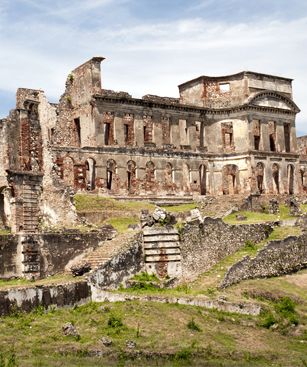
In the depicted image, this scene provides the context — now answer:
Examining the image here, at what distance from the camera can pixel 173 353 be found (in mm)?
21219

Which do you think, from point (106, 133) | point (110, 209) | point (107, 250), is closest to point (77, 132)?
point (106, 133)

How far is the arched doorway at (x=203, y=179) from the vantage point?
1960 inches

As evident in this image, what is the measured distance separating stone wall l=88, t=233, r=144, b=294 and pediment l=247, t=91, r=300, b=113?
23.5 m

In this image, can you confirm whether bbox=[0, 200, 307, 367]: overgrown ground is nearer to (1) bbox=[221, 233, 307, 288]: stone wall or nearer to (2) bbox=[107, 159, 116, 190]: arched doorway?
(1) bbox=[221, 233, 307, 288]: stone wall

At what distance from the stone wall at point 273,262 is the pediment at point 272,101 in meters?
17.6

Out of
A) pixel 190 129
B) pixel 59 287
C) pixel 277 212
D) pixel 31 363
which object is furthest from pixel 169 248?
pixel 190 129

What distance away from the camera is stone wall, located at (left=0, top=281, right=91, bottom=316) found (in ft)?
75.0

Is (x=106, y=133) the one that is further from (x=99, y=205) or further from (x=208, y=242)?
(x=208, y=242)

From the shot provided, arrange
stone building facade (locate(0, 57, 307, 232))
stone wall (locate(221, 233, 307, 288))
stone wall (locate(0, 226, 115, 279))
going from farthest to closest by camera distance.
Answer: stone building facade (locate(0, 57, 307, 232)), stone wall (locate(221, 233, 307, 288)), stone wall (locate(0, 226, 115, 279))

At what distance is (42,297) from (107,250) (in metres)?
5.28

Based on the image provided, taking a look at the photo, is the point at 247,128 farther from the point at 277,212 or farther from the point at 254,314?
the point at 254,314

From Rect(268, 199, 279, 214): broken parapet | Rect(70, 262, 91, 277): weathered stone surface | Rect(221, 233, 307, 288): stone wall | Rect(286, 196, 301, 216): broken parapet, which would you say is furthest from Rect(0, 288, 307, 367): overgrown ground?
Rect(268, 199, 279, 214): broken parapet

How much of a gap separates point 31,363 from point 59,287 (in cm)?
502

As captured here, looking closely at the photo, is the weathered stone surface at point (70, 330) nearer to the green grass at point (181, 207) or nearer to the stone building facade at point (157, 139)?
the stone building facade at point (157, 139)
